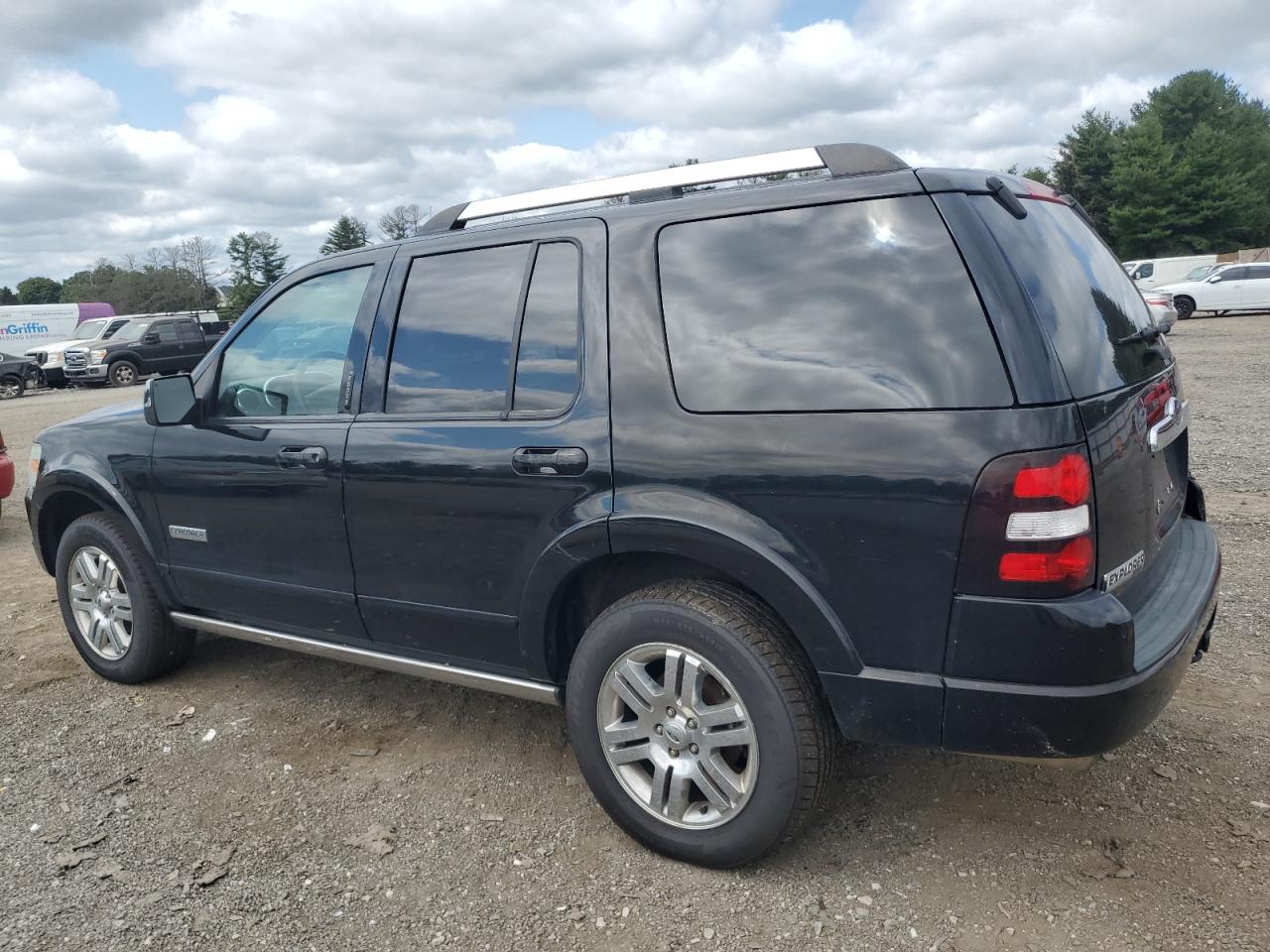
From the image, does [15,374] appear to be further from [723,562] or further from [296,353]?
[723,562]

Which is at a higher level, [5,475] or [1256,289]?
[5,475]

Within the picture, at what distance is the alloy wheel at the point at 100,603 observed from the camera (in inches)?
167

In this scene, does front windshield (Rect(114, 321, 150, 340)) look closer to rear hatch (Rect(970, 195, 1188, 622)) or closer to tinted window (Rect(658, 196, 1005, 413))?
tinted window (Rect(658, 196, 1005, 413))

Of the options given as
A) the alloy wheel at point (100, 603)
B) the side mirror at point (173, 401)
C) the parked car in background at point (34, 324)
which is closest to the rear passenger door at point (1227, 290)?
the side mirror at point (173, 401)

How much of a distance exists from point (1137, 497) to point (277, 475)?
2.77 metres

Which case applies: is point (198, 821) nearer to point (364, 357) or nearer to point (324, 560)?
point (324, 560)

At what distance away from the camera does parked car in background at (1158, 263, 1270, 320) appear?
25250 millimetres

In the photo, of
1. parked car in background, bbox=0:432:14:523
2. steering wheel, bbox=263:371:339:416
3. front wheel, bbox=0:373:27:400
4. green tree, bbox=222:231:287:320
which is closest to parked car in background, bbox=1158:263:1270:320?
parked car in background, bbox=0:432:14:523

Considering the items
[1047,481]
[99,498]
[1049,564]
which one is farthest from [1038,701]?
[99,498]

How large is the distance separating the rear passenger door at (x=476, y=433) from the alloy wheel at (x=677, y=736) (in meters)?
0.42

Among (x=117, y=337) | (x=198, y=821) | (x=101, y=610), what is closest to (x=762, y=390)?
(x=198, y=821)

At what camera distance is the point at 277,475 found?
3.48 meters

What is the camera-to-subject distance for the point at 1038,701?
2.28 m

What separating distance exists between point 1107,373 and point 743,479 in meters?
0.97
